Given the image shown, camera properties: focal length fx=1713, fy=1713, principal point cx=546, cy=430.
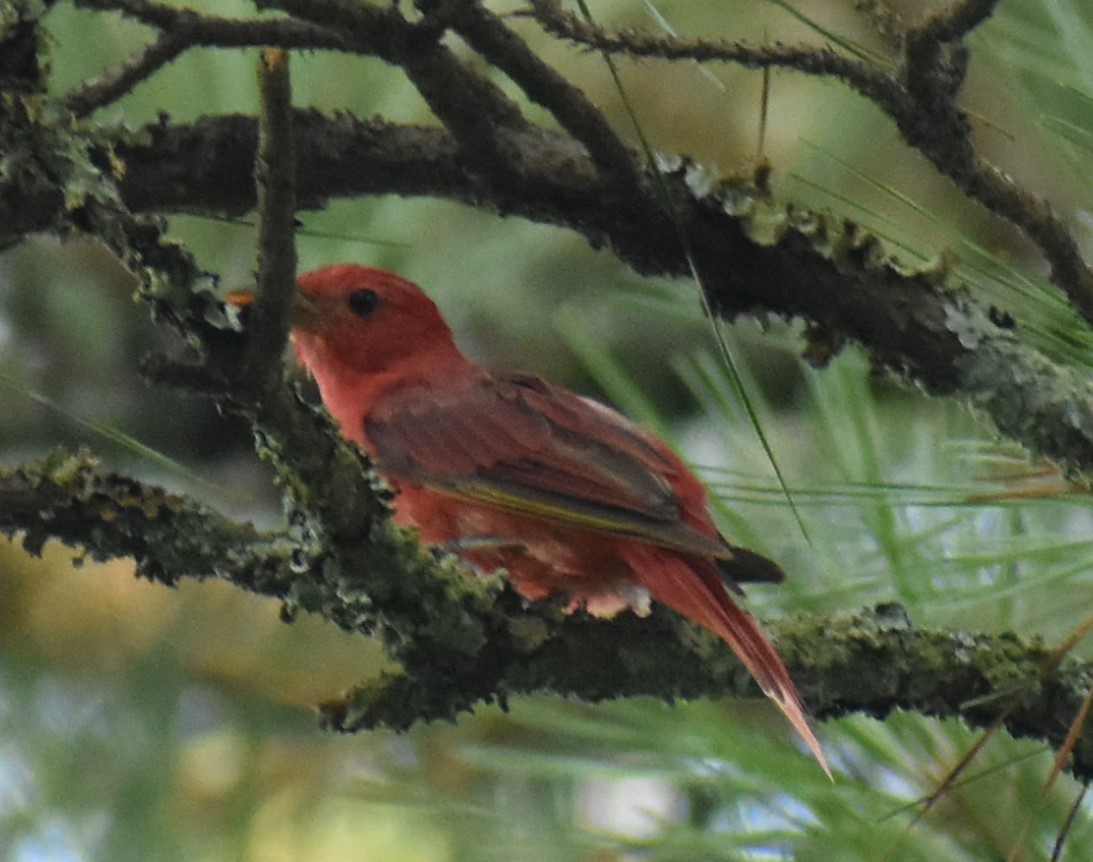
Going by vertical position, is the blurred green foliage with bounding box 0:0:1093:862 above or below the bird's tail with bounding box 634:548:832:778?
above

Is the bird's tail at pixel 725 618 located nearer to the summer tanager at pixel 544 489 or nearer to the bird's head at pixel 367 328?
the summer tanager at pixel 544 489

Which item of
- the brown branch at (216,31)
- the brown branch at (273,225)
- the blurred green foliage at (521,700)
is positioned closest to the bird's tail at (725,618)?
the blurred green foliage at (521,700)

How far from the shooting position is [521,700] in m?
2.14

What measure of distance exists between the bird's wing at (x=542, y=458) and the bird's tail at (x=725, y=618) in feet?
0.09

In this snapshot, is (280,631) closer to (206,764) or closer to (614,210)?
(206,764)

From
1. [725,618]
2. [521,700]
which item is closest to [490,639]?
[725,618]

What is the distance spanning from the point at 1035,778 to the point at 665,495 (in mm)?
477

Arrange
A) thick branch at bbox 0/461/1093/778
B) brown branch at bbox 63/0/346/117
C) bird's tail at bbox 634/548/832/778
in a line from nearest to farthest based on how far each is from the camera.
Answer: brown branch at bbox 63/0/346/117 → thick branch at bbox 0/461/1093/778 → bird's tail at bbox 634/548/832/778

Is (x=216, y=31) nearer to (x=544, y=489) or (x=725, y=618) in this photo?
(x=725, y=618)

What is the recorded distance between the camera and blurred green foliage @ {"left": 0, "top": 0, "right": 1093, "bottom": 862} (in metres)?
1.82

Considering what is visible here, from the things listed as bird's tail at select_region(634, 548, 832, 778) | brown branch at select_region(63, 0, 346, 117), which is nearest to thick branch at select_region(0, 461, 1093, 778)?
bird's tail at select_region(634, 548, 832, 778)

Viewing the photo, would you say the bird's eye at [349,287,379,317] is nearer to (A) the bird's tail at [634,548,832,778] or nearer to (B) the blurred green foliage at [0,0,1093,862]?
(B) the blurred green foliage at [0,0,1093,862]

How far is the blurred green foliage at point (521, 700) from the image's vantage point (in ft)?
5.97

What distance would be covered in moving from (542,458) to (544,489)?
0.21ft
